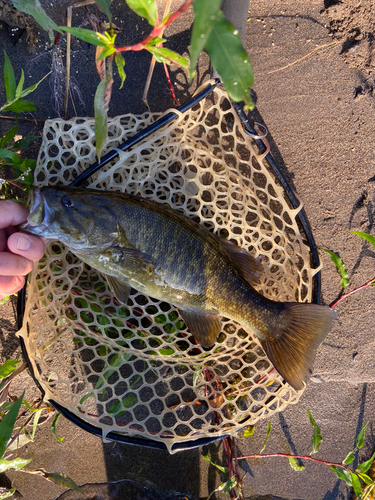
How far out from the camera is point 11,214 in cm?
213

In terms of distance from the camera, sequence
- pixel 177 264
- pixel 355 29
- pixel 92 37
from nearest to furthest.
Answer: pixel 92 37 → pixel 177 264 → pixel 355 29

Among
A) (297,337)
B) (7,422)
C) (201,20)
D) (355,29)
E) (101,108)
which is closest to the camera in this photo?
(201,20)

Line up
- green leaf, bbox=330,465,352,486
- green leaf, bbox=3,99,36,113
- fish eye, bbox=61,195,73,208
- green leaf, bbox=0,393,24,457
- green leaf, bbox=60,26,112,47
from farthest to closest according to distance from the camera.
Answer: green leaf, bbox=330,465,352,486 → green leaf, bbox=3,99,36,113 → fish eye, bbox=61,195,73,208 → green leaf, bbox=0,393,24,457 → green leaf, bbox=60,26,112,47

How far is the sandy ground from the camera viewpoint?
2.86m

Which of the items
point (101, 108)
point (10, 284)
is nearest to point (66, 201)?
point (10, 284)

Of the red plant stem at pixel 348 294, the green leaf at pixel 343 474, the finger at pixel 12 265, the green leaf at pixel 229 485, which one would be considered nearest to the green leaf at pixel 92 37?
the finger at pixel 12 265

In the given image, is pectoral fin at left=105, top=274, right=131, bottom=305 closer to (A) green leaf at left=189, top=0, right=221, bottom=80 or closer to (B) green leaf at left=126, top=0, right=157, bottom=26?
(B) green leaf at left=126, top=0, right=157, bottom=26

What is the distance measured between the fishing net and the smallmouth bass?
299 mm

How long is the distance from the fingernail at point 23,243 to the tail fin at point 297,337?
1640mm

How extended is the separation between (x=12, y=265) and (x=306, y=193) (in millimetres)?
2333

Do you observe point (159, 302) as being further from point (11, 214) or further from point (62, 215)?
point (11, 214)

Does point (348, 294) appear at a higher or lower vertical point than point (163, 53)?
lower

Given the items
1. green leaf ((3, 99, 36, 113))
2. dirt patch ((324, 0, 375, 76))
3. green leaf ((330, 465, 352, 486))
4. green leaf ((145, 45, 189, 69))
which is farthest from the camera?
dirt patch ((324, 0, 375, 76))

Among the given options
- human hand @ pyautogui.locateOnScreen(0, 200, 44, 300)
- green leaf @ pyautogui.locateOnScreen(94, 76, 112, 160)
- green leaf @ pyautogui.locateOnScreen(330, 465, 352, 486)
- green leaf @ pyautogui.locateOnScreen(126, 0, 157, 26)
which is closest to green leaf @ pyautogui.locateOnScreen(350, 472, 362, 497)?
green leaf @ pyautogui.locateOnScreen(330, 465, 352, 486)
